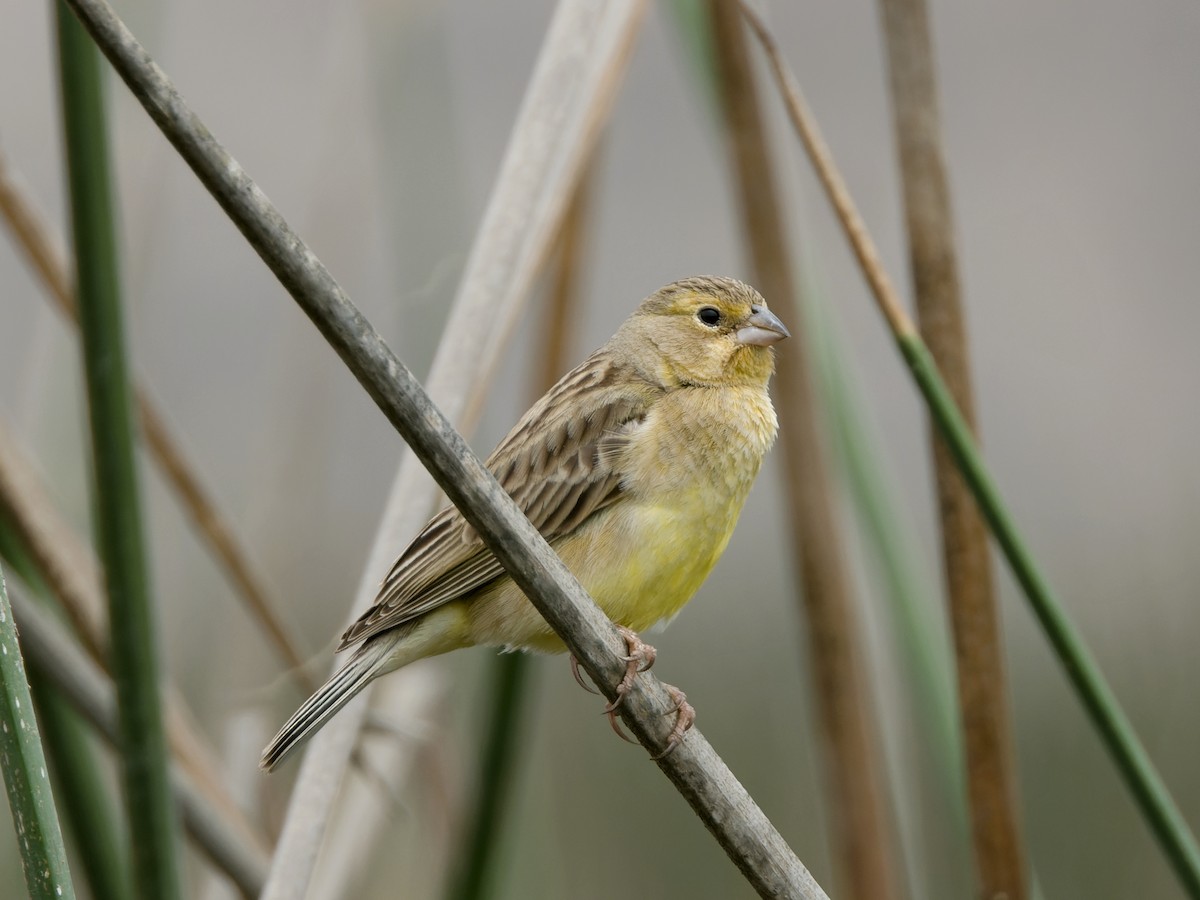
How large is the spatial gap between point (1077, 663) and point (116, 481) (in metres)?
1.26

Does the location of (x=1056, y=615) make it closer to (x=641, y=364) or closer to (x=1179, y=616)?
(x=641, y=364)

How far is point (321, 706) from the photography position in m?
2.05

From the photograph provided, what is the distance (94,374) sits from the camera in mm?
1722

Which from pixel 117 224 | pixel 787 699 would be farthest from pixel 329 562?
pixel 117 224

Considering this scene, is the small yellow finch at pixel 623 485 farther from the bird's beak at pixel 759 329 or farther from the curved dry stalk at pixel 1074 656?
the curved dry stalk at pixel 1074 656

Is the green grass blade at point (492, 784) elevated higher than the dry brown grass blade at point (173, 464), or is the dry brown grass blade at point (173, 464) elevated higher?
the dry brown grass blade at point (173, 464)

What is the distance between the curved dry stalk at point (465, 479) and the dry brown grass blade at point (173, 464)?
3.84 feet

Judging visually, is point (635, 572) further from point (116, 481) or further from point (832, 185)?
point (116, 481)

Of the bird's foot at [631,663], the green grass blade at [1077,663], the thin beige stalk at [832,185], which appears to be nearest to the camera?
the bird's foot at [631,663]

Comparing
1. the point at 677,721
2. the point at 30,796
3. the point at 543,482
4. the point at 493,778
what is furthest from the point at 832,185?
the point at 30,796

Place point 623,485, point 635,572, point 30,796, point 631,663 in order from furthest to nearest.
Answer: point 623,485
point 635,572
point 631,663
point 30,796

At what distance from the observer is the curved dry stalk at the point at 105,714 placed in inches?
86.4

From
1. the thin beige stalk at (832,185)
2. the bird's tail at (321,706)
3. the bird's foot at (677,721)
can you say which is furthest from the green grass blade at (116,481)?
the thin beige stalk at (832,185)

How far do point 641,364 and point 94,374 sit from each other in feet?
3.53
